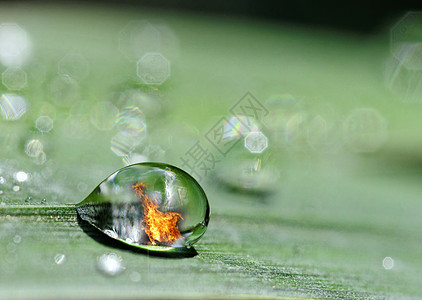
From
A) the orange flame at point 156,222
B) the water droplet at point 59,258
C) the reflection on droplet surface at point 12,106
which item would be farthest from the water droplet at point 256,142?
the water droplet at point 59,258

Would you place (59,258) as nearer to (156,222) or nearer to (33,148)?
(156,222)

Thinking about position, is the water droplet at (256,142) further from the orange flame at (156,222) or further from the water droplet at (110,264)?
the water droplet at (110,264)

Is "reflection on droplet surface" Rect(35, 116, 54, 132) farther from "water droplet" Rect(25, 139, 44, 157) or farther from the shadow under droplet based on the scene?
the shadow under droplet

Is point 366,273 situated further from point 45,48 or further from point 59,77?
point 45,48

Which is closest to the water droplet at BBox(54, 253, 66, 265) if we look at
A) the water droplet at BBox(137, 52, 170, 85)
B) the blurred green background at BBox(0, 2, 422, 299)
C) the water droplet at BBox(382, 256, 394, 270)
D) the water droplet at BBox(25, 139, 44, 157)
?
the blurred green background at BBox(0, 2, 422, 299)

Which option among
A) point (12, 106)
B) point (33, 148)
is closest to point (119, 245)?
point (33, 148)

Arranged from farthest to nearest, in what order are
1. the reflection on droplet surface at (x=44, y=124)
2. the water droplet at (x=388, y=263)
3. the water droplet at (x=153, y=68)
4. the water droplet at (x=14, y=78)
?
1. the water droplet at (x=153, y=68)
2. the water droplet at (x=14, y=78)
3. the reflection on droplet surface at (x=44, y=124)
4. the water droplet at (x=388, y=263)
